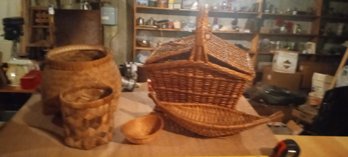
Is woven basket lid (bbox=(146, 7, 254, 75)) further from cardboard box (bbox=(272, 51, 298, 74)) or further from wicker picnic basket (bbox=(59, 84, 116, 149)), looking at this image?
cardboard box (bbox=(272, 51, 298, 74))

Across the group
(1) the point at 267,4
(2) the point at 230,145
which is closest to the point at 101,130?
(2) the point at 230,145

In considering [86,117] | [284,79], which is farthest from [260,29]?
[86,117]

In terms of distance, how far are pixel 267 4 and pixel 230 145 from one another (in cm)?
332

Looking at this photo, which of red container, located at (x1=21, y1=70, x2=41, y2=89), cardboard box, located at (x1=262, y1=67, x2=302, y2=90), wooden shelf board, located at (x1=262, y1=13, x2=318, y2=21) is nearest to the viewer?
red container, located at (x1=21, y1=70, x2=41, y2=89)

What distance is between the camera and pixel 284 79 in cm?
361

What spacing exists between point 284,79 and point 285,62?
0.21 metres

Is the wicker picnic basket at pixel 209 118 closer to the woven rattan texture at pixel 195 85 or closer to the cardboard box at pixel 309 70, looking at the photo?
the woven rattan texture at pixel 195 85

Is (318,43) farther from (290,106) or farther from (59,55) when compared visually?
(59,55)

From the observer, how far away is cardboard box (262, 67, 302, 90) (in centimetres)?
358

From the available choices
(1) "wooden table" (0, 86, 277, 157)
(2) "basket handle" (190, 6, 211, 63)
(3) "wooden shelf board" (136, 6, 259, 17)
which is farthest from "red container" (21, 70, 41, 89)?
(3) "wooden shelf board" (136, 6, 259, 17)

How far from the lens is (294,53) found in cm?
365

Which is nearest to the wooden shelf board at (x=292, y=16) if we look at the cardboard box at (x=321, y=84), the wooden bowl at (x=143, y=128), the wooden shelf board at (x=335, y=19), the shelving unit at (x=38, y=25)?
the wooden shelf board at (x=335, y=19)

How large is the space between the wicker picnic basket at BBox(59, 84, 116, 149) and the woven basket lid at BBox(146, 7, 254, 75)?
0.25 metres

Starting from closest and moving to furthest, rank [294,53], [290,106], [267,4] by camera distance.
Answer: [290,106] → [294,53] → [267,4]
